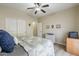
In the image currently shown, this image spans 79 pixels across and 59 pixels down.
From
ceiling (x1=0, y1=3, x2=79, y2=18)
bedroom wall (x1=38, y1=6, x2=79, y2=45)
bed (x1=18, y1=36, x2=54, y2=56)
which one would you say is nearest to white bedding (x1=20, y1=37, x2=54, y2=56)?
bed (x1=18, y1=36, x2=54, y2=56)

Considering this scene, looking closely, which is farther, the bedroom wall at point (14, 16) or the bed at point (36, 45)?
the bed at point (36, 45)

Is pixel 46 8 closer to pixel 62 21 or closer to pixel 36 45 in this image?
pixel 62 21

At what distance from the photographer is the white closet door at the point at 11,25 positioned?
0.99 metres

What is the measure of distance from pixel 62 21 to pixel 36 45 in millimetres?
453

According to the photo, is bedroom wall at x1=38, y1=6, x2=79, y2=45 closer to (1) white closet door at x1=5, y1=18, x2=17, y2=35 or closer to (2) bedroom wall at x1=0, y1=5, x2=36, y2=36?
(2) bedroom wall at x1=0, y1=5, x2=36, y2=36

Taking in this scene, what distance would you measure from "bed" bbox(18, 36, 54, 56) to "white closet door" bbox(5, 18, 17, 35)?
0.14m

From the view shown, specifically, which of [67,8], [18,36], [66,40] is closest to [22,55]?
[18,36]

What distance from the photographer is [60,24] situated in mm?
1099

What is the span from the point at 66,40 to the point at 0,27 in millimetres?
821

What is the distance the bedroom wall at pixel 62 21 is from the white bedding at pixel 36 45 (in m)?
0.12

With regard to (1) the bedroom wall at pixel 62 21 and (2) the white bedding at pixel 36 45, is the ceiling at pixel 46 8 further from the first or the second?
(2) the white bedding at pixel 36 45

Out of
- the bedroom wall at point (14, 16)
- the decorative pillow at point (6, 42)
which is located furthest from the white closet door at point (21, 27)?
the decorative pillow at point (6, 42)

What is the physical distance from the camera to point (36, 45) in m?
1.12

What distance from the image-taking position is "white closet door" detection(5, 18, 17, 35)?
99cm
